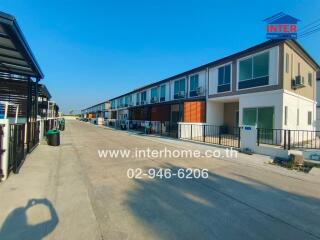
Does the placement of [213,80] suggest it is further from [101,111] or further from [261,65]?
[101,111]

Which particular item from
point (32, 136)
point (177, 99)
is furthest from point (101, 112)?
point (32, 136)

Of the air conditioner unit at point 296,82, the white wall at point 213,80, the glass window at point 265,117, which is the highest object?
the white wall at point 213,80

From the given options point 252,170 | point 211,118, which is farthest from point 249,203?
point 211,118

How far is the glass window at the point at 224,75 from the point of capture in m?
17.3

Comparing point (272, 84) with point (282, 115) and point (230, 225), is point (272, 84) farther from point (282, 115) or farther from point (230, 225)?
point (230, 225)

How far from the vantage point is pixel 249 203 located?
14.3 ft

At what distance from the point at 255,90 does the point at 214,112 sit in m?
5.56

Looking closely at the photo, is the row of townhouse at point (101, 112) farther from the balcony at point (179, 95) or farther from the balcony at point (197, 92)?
the balcony at point (197, 92)

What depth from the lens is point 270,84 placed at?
1367cm

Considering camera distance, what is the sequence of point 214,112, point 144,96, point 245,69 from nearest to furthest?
point 245,69 < point 214,112 < point 144,96

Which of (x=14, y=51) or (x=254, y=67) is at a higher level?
(x=254, y=67)

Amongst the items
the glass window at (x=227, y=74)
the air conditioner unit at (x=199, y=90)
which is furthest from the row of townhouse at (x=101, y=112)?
the glass window at (x=227, y=74)

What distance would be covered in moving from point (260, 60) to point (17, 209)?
15.9 m

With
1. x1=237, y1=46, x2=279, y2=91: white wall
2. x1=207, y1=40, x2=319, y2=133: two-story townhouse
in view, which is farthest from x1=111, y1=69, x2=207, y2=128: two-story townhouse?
x1=237, y1=46, x2=279, y2=91: white wall
